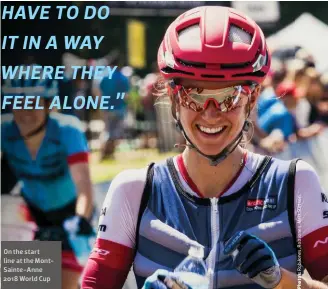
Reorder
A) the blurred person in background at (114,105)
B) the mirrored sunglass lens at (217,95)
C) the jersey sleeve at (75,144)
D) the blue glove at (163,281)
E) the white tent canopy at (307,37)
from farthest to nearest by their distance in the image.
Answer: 1. the jersey sleeve at (75,144)
2. the white tent canopy at (307,37)
3. the blurred person in background at (114,105)
4. the mirrored sunglass lens at (217,95)
5. the blue glove at (163,281)

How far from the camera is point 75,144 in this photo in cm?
449

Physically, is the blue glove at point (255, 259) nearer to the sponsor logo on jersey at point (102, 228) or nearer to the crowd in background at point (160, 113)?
the sponsor logo on jersey at point (102, 228)

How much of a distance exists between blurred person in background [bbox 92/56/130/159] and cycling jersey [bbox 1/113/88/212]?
177 mm

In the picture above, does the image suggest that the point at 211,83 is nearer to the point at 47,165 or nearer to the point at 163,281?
the point at 163,281

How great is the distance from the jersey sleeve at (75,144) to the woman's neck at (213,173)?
2477 mm

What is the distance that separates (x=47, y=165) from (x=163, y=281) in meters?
2.85

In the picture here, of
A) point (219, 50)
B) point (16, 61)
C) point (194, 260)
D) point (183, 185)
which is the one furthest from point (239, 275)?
point (16, 61)

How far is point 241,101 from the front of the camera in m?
1.93

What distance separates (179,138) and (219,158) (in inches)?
81.1

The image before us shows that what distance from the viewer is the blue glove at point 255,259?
183 centimetres

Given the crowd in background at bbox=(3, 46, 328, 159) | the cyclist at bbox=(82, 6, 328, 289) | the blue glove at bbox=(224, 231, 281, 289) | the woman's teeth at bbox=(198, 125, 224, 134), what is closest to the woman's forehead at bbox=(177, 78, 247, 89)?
the cyclist at bbox=(82, 6, 328, 289)

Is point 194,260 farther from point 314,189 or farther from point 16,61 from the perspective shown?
point 16,61

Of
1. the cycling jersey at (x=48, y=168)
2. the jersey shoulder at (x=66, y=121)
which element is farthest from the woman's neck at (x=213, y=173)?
the cycling jersey at (x=48, y=168)

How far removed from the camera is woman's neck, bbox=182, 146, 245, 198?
199cm
